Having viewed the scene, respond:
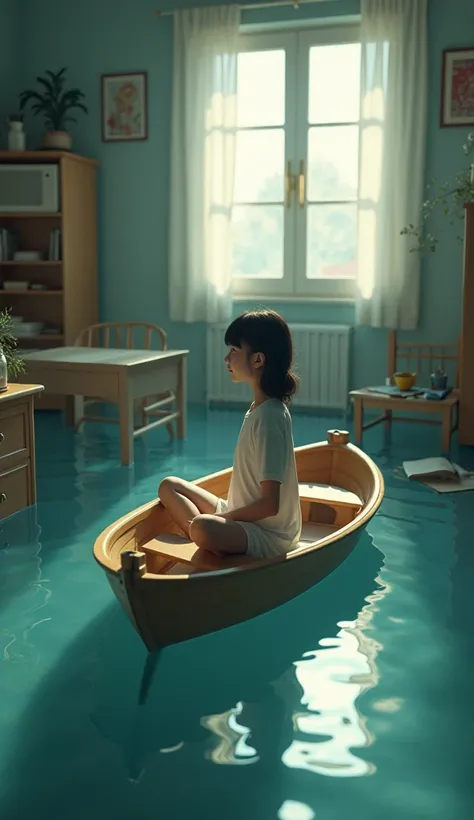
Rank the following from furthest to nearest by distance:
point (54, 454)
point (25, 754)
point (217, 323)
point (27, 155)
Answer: point (217, 323)
point (27, 155)
point (54, 454)
point (25, 754)

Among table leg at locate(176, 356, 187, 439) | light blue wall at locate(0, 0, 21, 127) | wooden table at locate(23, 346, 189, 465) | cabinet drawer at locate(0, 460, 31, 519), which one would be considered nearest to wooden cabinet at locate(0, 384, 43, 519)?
cabinet drawer at locate(0, 460, 31, 519)

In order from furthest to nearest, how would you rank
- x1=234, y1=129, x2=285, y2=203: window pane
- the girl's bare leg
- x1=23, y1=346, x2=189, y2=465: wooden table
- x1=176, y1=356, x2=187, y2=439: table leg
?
x1=234, y1=129, x2=285, y2=203: window pane → x1=176, y1=356, x2=187, y2=439: table leg → x1=23, y1=346, x2=189, y2=465: wooden table → the girl's bare leg

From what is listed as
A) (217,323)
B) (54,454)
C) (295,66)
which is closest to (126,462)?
(54,454)

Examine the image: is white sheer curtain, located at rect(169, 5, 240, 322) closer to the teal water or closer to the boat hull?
the teal water

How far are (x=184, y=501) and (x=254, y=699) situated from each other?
0.79 m

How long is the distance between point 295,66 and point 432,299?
77.7 inches

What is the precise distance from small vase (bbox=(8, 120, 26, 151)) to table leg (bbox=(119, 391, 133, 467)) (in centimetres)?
266

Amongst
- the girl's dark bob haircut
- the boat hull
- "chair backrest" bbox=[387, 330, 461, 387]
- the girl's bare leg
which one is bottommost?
the boat hull

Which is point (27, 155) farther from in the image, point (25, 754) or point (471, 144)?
point (25, 754)

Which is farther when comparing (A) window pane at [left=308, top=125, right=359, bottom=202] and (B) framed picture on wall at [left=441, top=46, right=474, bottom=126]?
(A) window pane at [left=308, top=125, right=359, bottom=202]

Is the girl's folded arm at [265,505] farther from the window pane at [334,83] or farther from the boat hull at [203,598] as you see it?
the window pane at [334,83]

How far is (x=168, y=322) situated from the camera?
6.55m

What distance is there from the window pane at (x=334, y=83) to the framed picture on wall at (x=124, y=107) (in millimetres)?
1305

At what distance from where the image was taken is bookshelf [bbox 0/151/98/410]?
5.96 m
